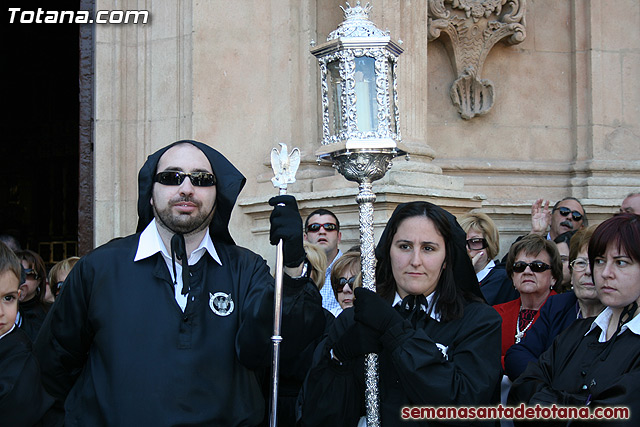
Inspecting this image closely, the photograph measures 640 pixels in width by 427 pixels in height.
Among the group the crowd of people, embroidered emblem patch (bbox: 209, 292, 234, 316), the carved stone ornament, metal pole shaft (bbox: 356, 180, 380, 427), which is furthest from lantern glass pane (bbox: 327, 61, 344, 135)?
the carved stone ornament

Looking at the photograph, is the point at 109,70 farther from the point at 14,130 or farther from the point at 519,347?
the point at 14,130

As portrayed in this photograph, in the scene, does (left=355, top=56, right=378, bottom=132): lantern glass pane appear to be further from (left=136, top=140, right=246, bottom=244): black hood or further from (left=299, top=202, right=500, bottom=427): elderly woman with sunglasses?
(left=136, top=140, right=246, bottom=244): black hood

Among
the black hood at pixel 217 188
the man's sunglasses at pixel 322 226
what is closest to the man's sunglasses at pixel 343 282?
the man's sunglasses at pixel 322 226

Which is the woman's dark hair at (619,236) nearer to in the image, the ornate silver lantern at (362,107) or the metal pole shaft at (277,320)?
the ornate silver lantern at (362,107)

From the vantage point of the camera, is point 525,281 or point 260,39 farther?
point 260,39

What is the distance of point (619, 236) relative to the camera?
3.69 m

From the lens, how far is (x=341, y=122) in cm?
401

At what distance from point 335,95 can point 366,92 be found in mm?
153

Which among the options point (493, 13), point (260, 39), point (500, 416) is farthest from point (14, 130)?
point (500, 416)

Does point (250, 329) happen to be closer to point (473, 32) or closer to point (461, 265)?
point (461, 265)

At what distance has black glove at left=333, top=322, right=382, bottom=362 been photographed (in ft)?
11.8

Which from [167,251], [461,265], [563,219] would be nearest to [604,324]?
[461,265]

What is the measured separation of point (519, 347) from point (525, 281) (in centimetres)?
73

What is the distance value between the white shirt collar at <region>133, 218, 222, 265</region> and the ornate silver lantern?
0.62 m
